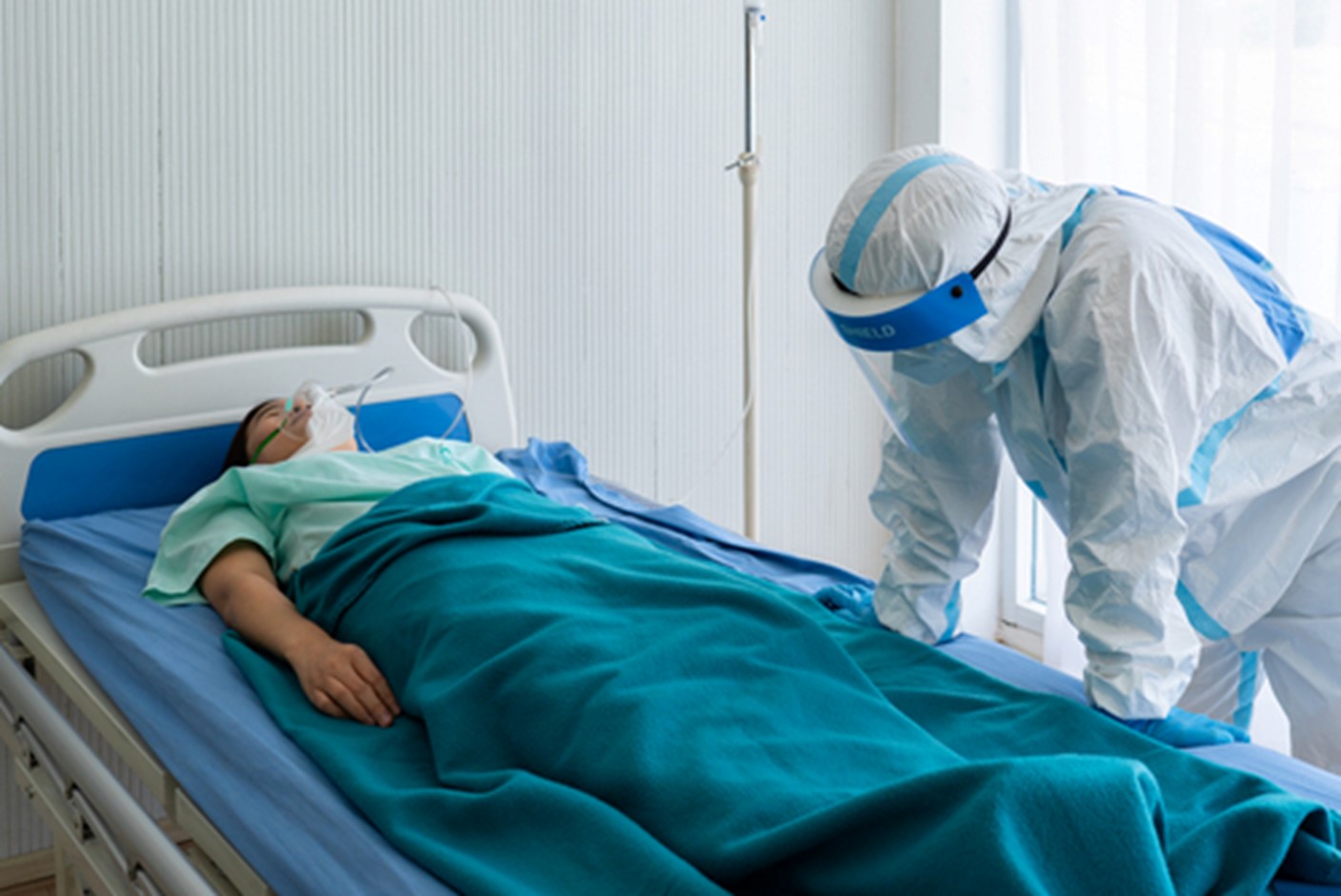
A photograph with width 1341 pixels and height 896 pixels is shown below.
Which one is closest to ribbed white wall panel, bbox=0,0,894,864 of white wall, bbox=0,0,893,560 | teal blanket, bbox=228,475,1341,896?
white wall, bbox=0,0,893,560

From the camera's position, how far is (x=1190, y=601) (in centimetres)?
157

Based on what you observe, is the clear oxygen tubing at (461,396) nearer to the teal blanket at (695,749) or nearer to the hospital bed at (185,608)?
the hospital bed at (185,608)

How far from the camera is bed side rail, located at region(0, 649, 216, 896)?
1314 mm

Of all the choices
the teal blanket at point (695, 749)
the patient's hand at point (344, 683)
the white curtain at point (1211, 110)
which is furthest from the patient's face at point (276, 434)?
the white curtain at point (1211, 110)

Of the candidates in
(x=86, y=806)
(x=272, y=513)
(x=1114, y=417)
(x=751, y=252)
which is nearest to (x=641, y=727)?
(x=1114, y=417)

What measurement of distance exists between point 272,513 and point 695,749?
1.00 m

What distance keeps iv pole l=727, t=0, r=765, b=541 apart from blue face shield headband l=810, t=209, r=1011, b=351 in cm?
125

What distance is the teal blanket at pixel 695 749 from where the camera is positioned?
903mm

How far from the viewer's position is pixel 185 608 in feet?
5.79

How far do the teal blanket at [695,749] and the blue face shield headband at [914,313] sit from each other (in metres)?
0.31

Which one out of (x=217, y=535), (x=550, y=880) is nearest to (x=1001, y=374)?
(x=550, y=880)

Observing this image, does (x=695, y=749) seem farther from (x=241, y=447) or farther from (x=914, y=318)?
(x=241, y=447)

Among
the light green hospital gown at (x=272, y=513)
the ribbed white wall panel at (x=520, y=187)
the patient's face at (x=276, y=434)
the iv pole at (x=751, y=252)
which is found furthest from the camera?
the iv pole at (x=751, y=252)

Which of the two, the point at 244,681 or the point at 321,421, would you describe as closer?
the point at 244,681
